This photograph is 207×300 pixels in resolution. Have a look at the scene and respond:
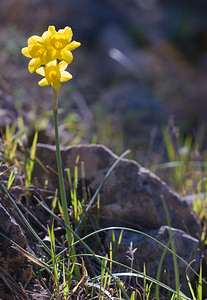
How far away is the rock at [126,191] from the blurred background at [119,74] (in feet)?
1.28

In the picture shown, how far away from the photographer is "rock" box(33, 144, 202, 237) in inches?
54.1

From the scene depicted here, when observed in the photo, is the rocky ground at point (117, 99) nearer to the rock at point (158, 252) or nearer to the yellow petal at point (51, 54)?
the rock at point (158, 252)

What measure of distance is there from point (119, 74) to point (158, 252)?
12.2 feet

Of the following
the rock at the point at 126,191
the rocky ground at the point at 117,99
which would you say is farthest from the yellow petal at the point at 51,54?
the rock at the point at 126,191

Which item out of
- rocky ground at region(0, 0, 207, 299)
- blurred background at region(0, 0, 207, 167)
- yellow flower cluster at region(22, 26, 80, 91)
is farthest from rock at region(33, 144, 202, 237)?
yellow flower cluster at region(22, 26, 80, 91)

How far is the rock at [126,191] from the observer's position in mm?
1374

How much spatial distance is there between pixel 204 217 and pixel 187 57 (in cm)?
607

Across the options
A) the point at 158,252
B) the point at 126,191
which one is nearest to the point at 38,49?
the point at 126,191

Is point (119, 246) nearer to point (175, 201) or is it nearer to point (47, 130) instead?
point (175, 201)

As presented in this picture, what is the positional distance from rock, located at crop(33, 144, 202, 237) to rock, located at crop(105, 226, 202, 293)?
7cm

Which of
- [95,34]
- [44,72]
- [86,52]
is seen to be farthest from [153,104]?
[44,72]

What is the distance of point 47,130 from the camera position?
1932 millimetres

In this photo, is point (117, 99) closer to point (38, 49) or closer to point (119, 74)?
point (119, 74)

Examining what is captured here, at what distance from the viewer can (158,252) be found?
1.26 meters
